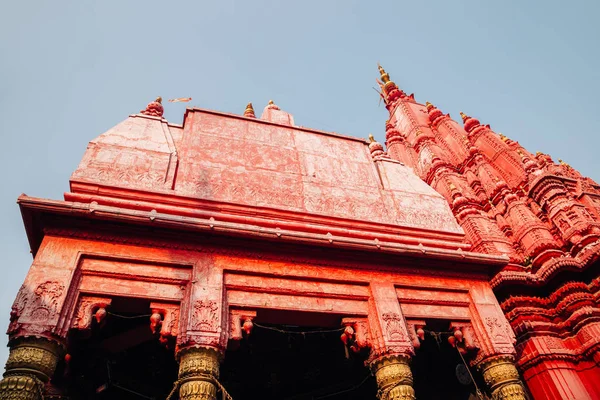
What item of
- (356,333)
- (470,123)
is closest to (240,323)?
(356,333)

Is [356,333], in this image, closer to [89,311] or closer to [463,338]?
[463,338]

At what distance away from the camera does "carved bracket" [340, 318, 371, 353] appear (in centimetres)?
659

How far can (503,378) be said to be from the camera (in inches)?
263

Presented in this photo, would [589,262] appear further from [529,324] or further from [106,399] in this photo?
[106,399]

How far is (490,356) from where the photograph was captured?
6910mm

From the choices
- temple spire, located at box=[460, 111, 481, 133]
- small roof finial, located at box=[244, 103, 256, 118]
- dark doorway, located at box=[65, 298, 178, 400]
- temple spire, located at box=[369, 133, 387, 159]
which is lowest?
dark doorway, located at box=[65, 298, 178, 400]

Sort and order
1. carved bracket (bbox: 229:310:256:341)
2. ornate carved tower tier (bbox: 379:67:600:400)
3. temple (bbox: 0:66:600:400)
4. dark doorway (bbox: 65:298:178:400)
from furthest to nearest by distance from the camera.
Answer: ornate carved tower tier (bbox: 379:67:600:400)
dark doorway (bbox: 65:298:178:400)
carved bracket (bbox: 229:310:256:341)
temple (bbox: 0:66:600:400)

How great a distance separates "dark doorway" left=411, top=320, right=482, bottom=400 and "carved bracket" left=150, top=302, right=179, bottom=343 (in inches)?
206

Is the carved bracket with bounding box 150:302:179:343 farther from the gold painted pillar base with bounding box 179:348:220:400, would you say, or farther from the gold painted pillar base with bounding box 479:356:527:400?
the gold painted pillar base with bounding box 479:356:527:400

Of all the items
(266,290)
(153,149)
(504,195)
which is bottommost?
(266,290)

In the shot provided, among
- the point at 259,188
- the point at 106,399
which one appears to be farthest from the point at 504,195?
the point at 106,399

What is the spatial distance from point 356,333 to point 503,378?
2.38 metres

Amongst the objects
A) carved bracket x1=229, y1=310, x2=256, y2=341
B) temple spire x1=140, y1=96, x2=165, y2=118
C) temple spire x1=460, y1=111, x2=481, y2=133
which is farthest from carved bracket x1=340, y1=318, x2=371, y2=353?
temple spire x1=460, y1=111, x2=481, y2=133

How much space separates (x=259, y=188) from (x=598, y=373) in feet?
23.7
